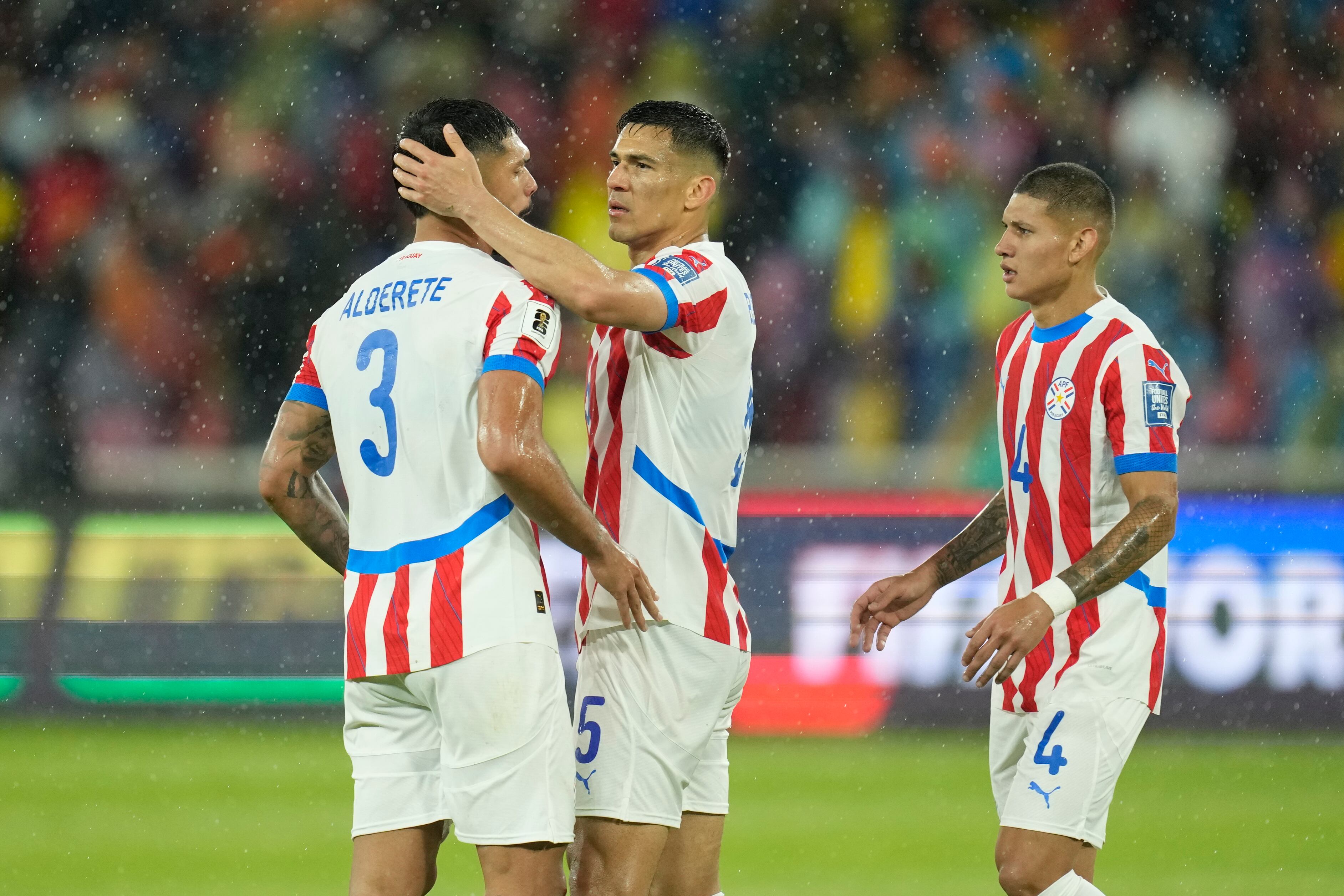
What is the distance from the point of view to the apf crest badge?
355 centimetres

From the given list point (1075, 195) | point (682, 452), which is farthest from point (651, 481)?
point (1075, 195)

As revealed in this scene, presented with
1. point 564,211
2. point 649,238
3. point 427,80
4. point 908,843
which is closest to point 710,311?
point 649,238

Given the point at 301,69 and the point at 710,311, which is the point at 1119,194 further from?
the point at 710,311

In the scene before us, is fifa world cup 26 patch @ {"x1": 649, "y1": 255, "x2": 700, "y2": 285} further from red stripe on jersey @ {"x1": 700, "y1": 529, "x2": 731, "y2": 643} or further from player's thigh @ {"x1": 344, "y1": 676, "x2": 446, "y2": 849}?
player's thigh @ {"x1": 344, "y1": 676, "x2": 446, "y2": 849}

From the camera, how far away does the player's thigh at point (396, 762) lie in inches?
120

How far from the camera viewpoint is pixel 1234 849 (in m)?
5.64

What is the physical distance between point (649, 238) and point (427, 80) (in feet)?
23.0

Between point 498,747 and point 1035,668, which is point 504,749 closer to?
point 498,747

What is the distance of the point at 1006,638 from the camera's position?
317 centimetres

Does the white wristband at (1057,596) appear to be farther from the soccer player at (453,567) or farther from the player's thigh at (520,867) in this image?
the player's thigh at (520,867)

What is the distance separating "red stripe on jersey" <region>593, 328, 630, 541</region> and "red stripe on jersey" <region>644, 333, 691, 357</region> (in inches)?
3.2

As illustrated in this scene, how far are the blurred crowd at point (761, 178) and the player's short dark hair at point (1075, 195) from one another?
518 centimetres

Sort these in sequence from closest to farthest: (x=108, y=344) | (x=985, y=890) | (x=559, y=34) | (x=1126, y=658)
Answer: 1. (x=1126, y=658)
2. (x=985, y=890)
3. (x=108, y=344)
4. (x=559, y=34)

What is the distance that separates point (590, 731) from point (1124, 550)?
1.19 meters
